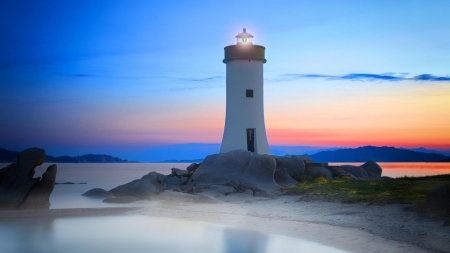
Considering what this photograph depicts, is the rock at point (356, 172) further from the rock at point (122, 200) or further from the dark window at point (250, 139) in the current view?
the rock at point (122, 200)

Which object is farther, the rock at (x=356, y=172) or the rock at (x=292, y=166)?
the rock at (x=356, y=172)

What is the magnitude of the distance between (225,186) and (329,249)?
1110 cm

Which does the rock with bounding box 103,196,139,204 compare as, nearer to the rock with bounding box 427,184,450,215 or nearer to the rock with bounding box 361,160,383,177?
the rock with bounding box 427,184,450,215

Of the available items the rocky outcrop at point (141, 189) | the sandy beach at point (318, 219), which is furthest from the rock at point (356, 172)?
the rocky outcrop at point (141, 189)

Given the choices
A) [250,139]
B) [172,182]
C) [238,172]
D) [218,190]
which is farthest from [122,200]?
[250,139]

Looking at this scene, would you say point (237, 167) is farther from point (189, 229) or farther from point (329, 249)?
point (329, 249)

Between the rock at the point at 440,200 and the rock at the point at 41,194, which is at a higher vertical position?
the rock at the point at 440,200

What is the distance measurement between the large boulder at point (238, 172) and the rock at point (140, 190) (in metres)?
1.83

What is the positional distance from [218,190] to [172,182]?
4.74 meters

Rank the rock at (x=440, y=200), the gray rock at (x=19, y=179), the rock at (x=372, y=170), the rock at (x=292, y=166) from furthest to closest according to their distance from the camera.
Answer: the rock at (x=372, y=170) < the rock at (x=292, y=166) < the gray rock at (x=19, y=179) < the rock at (x=440, y=200)

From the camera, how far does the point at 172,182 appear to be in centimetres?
2639

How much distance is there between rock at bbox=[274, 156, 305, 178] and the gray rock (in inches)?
479

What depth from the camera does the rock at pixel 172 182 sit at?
25.5 m

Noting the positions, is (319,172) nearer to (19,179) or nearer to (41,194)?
(41,194)
